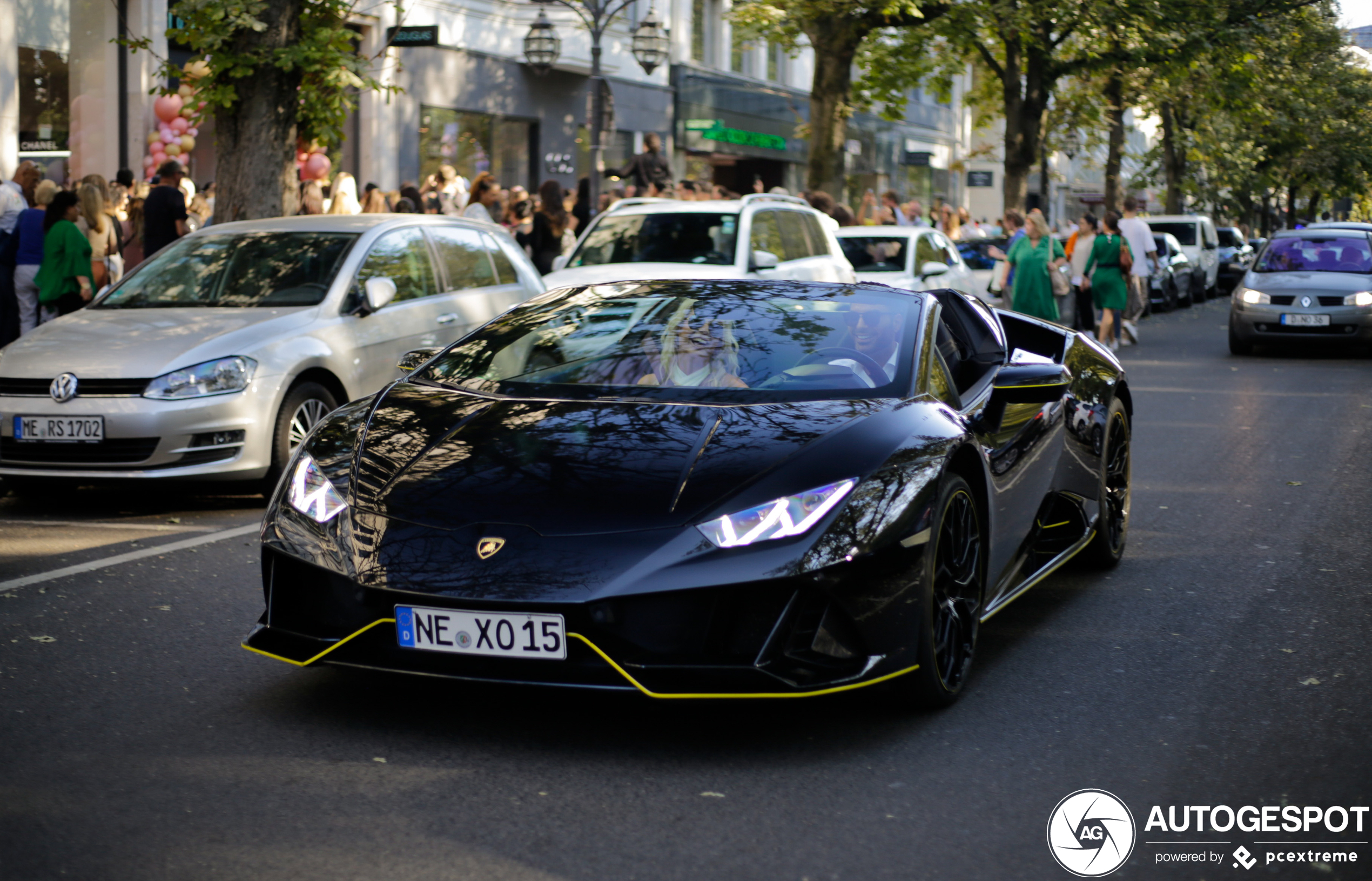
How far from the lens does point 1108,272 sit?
63.5ft

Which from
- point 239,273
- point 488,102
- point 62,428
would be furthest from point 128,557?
point 488,102

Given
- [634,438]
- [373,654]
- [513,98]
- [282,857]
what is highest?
[513,98]

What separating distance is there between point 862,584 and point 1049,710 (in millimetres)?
950

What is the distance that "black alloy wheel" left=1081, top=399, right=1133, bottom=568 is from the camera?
6.84 m

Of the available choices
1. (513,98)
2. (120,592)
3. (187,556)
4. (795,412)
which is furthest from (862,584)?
(513,98)

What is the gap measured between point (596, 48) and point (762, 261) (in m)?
6.92

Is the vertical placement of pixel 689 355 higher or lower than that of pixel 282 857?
higher

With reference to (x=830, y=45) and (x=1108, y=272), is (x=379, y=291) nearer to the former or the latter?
(x=1108, y=272)

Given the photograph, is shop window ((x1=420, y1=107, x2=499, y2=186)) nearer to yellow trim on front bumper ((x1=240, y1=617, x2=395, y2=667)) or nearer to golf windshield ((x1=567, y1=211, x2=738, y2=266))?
golf windshield ((x1=567, y1=211, x2=738, y2=266))

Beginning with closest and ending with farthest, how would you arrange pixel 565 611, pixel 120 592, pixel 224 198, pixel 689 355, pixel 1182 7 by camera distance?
pixel 565 611, pixel 689 355, pixel 120 592, pixel 224 198, pixel 1182 7

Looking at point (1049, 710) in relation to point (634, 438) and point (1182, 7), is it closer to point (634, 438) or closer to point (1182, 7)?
point (634, 438)

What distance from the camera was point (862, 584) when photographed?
4.29m

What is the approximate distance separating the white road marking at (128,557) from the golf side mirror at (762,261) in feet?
21.8

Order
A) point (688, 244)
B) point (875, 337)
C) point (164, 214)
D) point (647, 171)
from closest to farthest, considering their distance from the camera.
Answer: point (875, 337), point (164, 214), point (688, 244), point (647, 171)
